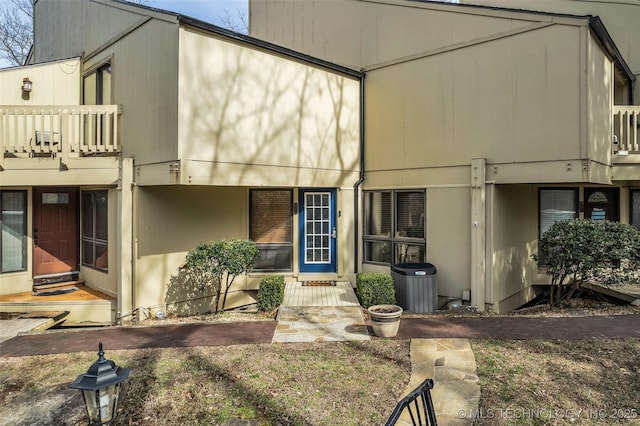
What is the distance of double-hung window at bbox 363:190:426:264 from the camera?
8625 millimetres

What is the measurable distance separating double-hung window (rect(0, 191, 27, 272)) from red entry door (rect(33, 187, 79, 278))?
0.21m

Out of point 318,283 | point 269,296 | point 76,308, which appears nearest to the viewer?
point 269,296

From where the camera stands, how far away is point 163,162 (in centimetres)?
707

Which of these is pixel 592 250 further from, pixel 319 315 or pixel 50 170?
pixel 50 170

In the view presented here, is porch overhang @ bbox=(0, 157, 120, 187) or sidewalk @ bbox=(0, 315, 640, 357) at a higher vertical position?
porch overhang @ bbox=(0, 157, 120, 187)

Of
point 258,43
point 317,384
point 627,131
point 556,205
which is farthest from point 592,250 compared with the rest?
point 258,43

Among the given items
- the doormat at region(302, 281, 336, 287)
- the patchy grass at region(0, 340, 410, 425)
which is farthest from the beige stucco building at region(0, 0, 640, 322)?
the patchy grass at region(0, 340, 410, 425)

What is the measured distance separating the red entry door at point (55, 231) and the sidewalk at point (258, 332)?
355cm

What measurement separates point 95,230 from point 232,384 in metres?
6.42

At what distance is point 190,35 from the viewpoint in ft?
22.2

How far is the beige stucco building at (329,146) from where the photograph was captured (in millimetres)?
7105

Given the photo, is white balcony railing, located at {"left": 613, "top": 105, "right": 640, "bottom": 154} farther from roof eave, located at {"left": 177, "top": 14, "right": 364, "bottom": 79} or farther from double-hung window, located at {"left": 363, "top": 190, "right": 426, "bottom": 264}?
roof eave, located at {"left": 177, "top": 14, "right": 364, "bottom": 79}

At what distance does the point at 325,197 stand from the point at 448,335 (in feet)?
14.5

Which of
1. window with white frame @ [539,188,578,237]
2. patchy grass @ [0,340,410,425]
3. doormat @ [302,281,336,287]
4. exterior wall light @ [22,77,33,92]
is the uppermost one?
exterior wall light @ [22,77,33,92]
